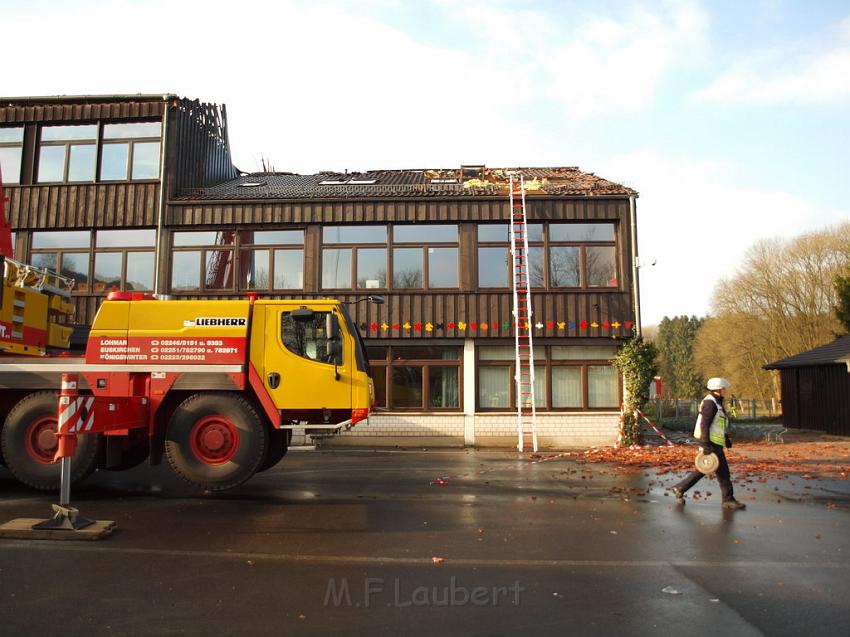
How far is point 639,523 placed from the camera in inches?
288

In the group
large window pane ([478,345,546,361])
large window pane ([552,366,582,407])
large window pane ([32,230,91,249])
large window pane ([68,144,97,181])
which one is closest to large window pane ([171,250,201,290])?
large window pane ([32,230,91,249])

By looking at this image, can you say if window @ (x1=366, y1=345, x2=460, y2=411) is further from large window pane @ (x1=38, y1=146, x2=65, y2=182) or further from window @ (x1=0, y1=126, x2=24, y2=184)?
window @ (x1=0, y1=126, x2=24, y2=184)

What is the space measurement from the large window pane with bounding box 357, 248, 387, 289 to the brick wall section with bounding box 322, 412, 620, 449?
3745mm

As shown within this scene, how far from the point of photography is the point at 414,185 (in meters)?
19.9

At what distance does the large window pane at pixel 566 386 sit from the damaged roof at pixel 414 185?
4.94m

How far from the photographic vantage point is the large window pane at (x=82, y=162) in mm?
19094

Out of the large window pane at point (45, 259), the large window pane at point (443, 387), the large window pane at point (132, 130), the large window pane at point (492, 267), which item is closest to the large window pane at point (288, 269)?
the large window pane at point (443, 387)

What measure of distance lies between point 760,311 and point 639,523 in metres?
40.3

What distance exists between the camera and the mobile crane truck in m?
8.77

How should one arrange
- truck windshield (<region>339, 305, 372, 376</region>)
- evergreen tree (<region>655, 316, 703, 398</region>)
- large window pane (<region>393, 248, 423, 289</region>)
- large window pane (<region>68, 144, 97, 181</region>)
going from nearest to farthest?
truck windshield (<region>339, 305, 372, 376</region>), large window pane (<region>393, 248, 423, 289</region>), large window pane (<region>68, 144, 97, 181</region>), evergreen tree (<region>655, 316, 703, 398</region>)

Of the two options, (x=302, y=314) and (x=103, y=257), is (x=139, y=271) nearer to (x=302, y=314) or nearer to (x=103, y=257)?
(x=103, y=257)

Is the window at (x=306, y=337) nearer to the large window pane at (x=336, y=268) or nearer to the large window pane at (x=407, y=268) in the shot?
the large window pane at (x=407, y=268)

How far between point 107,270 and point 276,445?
1172 cm

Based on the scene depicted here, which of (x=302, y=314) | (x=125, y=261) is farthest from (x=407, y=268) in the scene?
(x=302, y=314)
